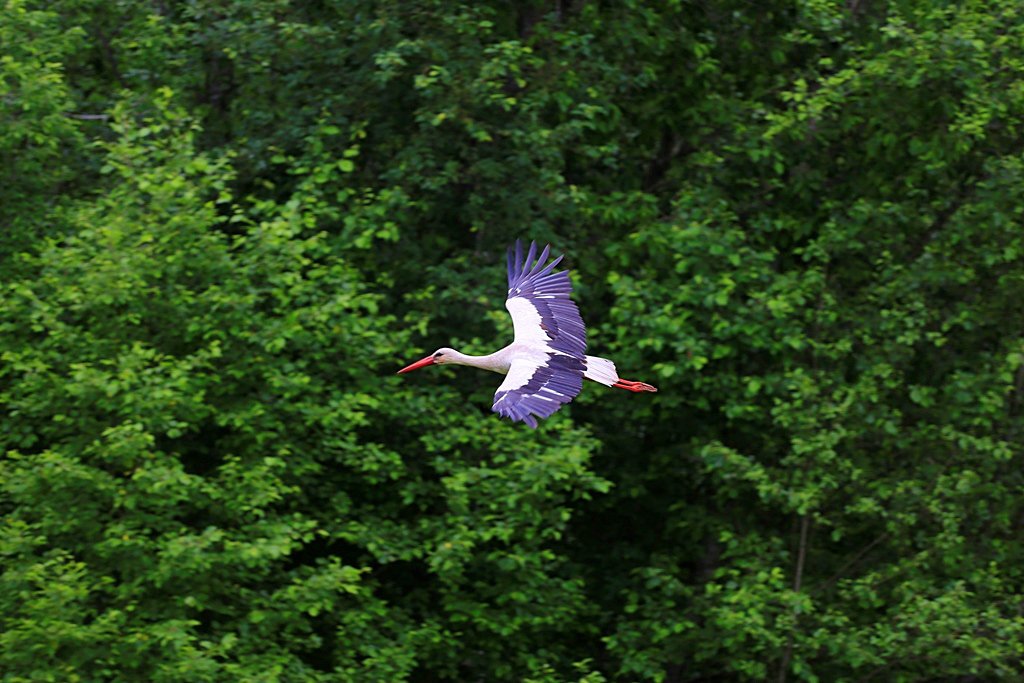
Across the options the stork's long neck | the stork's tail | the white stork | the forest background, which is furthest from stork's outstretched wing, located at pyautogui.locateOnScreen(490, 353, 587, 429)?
the forest background

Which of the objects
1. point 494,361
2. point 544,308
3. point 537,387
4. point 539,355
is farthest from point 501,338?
point 537,387

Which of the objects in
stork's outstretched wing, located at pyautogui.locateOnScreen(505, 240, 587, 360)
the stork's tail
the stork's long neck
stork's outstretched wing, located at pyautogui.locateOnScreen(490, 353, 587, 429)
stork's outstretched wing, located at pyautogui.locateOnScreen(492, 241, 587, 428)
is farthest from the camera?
the stork's tail

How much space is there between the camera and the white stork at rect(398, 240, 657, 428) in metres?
7.29

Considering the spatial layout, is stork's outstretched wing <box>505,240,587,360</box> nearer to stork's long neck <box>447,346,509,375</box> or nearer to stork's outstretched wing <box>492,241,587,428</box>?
stork's outstretched wing <box>492,241,587,428</box>

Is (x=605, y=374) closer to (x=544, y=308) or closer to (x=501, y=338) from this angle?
(x=544, y=308)

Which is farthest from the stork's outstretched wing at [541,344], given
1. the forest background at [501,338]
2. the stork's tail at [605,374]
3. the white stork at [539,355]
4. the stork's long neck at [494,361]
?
the forest background at [501,338]

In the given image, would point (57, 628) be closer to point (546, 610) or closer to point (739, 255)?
point (546, 610)

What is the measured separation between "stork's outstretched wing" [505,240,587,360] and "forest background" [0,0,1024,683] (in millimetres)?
628

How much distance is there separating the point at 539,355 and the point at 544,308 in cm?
70

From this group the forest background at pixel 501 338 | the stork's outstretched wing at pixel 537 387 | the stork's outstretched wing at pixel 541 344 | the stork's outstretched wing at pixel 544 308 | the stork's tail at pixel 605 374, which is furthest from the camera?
the forest background at pixel 501 338

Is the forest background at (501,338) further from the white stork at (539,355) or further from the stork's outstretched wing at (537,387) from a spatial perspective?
the stork's outstretched wing at (537,387)

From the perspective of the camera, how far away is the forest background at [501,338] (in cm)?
931

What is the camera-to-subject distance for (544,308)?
870cm

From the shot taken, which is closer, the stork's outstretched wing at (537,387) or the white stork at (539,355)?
the stork's outstretched wing at (537,387)
